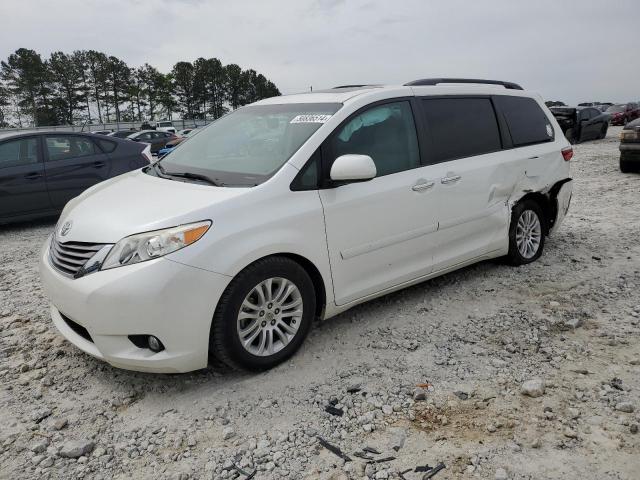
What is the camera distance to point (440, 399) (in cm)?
296

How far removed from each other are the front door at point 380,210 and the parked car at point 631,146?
8.75 metres

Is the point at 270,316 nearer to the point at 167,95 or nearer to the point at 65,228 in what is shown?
the point at 65,228

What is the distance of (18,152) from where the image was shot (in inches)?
295

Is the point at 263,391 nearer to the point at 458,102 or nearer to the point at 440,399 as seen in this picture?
the point at 440,399

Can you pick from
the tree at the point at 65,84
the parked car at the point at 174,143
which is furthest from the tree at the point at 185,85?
the parked car at the point at 174,143

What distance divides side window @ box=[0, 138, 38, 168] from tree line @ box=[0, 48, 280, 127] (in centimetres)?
6417

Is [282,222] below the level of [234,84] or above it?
below

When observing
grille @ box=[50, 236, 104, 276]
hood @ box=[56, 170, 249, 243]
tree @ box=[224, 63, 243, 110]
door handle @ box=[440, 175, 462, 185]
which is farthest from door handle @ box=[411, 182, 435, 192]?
tree @ box=[224, 63, 243, 110]

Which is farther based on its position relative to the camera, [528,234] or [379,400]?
[528,234]

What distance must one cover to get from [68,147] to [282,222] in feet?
19.8

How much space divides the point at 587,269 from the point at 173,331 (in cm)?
402

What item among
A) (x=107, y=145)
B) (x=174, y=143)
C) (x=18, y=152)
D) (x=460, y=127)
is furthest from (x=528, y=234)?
(x=174, y=143)

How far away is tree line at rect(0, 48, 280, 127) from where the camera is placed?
63.9 m

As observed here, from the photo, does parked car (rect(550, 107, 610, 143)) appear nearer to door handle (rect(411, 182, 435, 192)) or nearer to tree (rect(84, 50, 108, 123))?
door handle (rect(411, 182, 435, 192))
